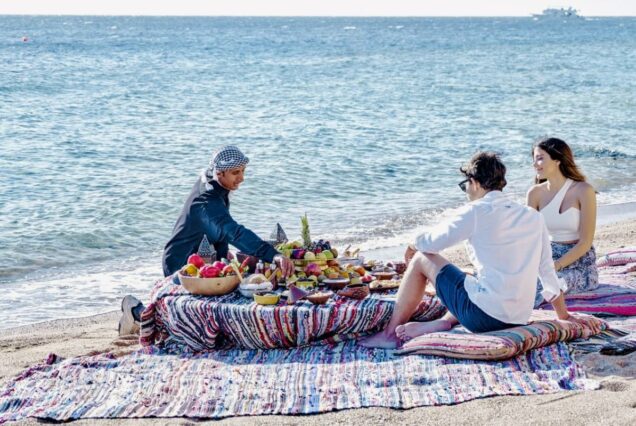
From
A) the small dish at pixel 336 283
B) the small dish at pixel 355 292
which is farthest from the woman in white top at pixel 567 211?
the small dish at pixel 336 283

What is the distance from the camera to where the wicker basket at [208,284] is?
6.24m

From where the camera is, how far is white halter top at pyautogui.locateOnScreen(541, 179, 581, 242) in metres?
6.90

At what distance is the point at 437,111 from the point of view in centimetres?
2889

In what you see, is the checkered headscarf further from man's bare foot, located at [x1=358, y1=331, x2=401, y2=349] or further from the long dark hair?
the long dark hair

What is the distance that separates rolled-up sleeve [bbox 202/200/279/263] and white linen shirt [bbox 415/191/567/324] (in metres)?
1.31

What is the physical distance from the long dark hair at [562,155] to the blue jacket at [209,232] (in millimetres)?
2151

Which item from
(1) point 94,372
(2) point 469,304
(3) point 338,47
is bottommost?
(3) point 338,47

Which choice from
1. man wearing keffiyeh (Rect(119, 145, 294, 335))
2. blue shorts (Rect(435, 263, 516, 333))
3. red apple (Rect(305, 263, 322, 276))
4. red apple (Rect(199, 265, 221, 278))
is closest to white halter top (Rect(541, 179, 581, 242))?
blue shorts (Rect(435, 263, 516, 333))

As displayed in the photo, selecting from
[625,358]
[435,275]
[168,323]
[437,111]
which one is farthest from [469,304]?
[437,111]

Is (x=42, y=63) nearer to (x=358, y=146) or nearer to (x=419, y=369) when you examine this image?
Result: (x=358, y=146)

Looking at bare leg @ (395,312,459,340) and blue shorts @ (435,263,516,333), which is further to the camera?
bare leg @ (395,312,459,340)

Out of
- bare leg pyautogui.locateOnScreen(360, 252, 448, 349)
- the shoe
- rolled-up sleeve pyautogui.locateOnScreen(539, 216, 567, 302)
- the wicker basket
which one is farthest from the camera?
the shoe

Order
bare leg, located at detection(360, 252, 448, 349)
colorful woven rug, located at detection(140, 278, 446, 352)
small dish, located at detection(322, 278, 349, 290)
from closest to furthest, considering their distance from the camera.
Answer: bare leg, located at detection(360, 252, 448, 349), colorful woven rug, located at detection(140, 278, 446, 352), small dish, located at detection(322, 278, 349, 290)

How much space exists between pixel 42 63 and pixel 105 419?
44.7 meters
